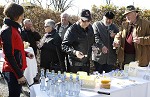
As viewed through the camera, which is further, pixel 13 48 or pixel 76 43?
pixel 76 43

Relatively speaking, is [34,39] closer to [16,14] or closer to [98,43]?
[98,43]

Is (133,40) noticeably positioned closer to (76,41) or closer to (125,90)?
(76,41)

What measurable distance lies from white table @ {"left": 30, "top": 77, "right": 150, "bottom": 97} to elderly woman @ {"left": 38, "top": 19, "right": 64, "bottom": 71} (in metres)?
1.97

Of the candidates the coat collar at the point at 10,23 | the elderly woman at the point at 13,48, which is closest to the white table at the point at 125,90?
the elderly woman at the point at 13,48

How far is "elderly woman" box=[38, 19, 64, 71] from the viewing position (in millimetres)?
4559

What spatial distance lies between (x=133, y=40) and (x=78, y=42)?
0.87 meters

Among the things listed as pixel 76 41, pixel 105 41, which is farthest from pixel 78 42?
pixel 105 41

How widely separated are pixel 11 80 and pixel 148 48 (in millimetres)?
2142

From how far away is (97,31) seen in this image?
13.9 ft

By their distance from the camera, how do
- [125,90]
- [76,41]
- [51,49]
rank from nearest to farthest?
[125,90] → [76,41] → [51,49]

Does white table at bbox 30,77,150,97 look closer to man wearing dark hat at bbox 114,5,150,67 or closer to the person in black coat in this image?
man wearing dark hat at bbox 114,5,150,67

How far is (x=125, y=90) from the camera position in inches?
97.8

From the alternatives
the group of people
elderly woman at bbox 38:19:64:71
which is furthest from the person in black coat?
elderly woman at bbox 38:19:64:71

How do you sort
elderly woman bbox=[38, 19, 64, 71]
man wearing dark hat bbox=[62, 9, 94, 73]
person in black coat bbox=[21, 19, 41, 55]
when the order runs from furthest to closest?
person in black coat bbox=[21, 19, 41, 55] < elderly woman bbox=[38, 19, 64, 71] < man wearing dark hat bbox=[62, 9, 94, 73]
